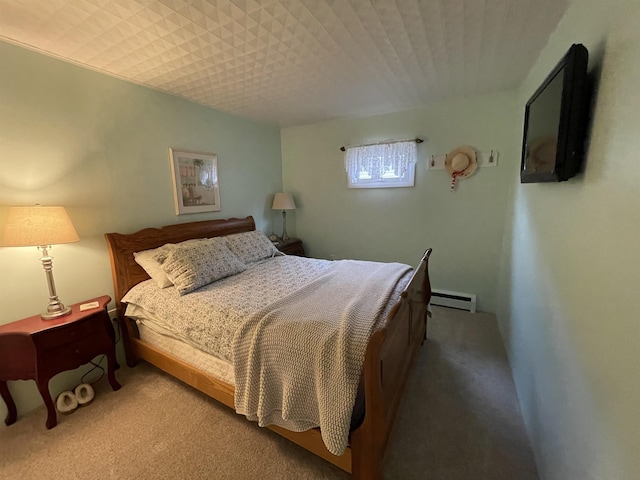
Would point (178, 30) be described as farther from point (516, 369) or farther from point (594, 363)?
point (516, 369)

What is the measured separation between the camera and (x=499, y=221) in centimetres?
284

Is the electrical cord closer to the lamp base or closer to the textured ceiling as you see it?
the lamp base

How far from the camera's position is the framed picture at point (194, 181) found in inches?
102

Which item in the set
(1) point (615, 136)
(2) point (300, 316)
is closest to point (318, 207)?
(2) point (300, 316)

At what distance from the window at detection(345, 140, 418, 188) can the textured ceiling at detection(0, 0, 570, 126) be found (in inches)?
27.7

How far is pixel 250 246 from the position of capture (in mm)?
2830

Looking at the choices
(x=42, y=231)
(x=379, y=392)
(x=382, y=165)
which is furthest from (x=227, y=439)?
(x=382, y=165)

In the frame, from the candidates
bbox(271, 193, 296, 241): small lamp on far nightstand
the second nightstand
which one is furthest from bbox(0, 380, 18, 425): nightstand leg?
bbox(271, 193, 296, 241): small lamp on far nightstand

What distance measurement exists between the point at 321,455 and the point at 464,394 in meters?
1.15

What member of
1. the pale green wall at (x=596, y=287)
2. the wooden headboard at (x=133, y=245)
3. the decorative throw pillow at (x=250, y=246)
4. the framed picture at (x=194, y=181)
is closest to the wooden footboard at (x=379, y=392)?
the pale green wall at (x=596, y=287)

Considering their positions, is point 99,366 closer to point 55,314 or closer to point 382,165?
point 55,314

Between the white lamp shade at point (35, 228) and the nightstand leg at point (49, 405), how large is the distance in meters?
0.87

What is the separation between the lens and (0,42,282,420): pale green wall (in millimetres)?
1686

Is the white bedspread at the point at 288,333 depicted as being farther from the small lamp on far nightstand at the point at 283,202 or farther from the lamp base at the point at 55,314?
the small lamp on far nightstand at the point at 283,202
